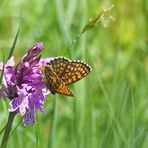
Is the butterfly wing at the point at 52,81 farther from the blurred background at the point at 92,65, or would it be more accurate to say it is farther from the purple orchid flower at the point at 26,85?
the blurred background at the point at 92,65

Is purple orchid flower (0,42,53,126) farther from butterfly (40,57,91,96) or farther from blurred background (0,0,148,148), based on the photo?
blurred background (0,0,148,148)

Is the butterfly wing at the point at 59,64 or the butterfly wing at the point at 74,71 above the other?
the butterfly wing at the point at 59,64

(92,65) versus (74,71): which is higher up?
(92,65)

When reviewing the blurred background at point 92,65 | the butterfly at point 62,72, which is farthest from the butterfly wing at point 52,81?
the blurred background at point 92,65

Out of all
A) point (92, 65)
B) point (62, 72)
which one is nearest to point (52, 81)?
point (62, 72)

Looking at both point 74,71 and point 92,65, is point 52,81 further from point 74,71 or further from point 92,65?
point 92,65

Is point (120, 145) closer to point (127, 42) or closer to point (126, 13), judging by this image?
point (127, 42)
